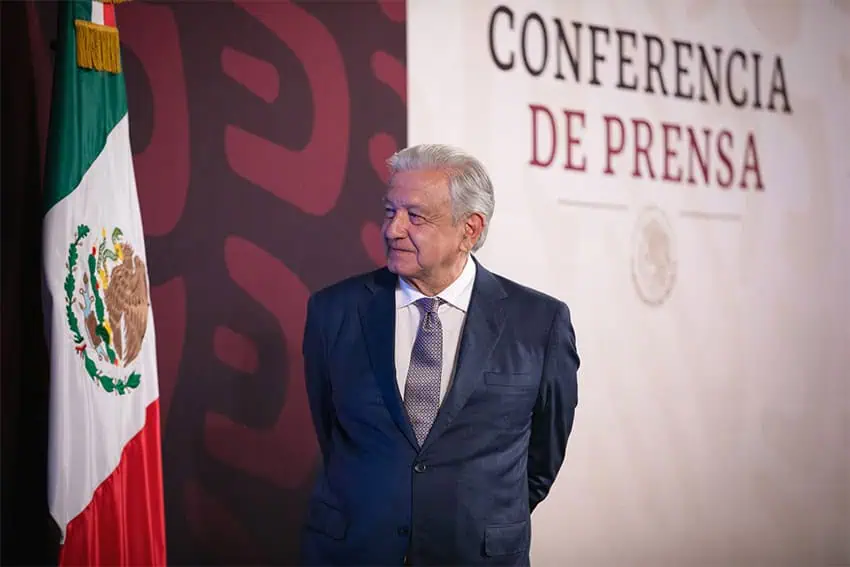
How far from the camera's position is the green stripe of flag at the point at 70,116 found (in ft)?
8.86

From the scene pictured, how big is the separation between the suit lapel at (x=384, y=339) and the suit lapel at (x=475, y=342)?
0.08 meters

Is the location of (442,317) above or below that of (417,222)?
below

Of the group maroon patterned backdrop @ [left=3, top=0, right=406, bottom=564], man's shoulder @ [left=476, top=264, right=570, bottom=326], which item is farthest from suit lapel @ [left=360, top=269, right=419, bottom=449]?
maroon patterned backdrop @ [left=3, top=0, right=406, bottom=564]

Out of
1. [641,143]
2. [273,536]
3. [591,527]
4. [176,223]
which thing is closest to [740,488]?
[591,527]

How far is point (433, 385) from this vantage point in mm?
2348

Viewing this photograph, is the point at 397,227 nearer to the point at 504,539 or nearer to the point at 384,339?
the point at 384,339

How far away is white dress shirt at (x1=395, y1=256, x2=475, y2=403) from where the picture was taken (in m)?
2.39

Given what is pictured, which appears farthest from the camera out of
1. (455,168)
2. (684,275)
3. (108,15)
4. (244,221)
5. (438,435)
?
(684,275)

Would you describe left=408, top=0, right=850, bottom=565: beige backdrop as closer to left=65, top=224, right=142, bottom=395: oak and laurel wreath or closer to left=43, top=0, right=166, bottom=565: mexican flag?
left=43, top=0, right=166, bottom=565: mexican flag

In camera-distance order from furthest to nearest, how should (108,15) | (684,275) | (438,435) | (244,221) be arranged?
(684,275) → (244,221) → (108,15) → (438,435)

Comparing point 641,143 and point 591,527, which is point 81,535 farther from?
point 641,143

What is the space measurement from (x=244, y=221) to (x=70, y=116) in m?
0.76

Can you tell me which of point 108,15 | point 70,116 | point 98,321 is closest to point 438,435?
point 98,321

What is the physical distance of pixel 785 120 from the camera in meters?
4.64
